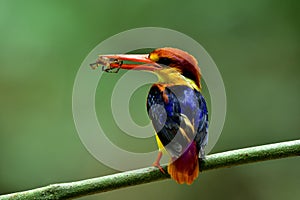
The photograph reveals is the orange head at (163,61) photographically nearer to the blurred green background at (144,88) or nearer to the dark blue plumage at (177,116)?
the dark blue plumage at (177,116)

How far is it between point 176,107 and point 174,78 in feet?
0.46

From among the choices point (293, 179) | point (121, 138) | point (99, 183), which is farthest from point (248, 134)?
point (99, 183)

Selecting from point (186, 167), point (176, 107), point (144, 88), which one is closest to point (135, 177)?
point (186, 167)

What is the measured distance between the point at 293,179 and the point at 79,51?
5.88 ft

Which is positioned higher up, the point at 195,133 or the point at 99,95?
the point at 195,133

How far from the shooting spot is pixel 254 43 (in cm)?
434

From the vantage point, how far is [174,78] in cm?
183

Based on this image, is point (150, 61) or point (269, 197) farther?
point (269, 197)

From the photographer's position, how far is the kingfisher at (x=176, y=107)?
1.63m

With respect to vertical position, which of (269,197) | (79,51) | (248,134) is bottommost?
(269,197)

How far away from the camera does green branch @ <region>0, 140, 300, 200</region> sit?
147cm

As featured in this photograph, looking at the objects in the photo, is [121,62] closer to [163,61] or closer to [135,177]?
[163,61]

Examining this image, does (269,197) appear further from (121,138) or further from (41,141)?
(41,141)

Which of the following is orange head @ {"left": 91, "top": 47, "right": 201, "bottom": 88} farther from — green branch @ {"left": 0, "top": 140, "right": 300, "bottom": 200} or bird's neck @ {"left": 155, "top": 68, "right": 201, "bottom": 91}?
green branch @ {"left": 0, "top": 140, "right": 300, "bottom": 200}
